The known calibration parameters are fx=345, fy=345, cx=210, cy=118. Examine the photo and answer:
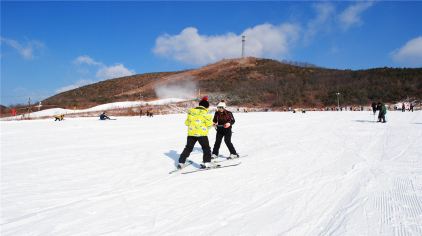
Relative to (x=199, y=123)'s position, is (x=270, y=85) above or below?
above

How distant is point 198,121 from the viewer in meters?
8.06

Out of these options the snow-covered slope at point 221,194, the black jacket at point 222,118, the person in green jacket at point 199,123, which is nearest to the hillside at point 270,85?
the snow-covered slope at point 221,194

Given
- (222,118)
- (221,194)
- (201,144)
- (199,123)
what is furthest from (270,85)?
(221,194)

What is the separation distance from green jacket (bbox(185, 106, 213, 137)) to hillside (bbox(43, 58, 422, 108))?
167 feet

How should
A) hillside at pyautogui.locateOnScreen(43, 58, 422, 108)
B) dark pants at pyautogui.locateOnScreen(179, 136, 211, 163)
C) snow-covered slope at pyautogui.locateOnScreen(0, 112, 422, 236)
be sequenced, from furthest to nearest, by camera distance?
hillside at pyautogui.locateOnScreen(43, 58, 422, 108)
dark pants at pyautogui.locateOnScreen(179, 136, 211, 163)
snow-covered slope at pyautogui.locateOnScreen(0, 112, 422, 236)

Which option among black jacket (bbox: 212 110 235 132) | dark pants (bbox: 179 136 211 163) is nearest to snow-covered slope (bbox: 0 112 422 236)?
dark pants (bbox: 179 136 211 163)

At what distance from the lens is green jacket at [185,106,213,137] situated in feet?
26.4

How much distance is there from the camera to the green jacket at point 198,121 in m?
8.04

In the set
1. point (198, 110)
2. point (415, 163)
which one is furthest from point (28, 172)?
point (415, 163)

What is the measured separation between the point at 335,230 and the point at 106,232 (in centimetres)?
284

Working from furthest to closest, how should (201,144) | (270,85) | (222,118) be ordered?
(270,85), (222,118), (201,144)

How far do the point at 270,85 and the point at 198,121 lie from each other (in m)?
68.5

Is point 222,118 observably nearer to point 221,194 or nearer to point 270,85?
point 221,194

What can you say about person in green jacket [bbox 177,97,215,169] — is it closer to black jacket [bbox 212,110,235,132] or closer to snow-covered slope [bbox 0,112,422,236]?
snow-covered slope [bbox 0,112,422,236]
